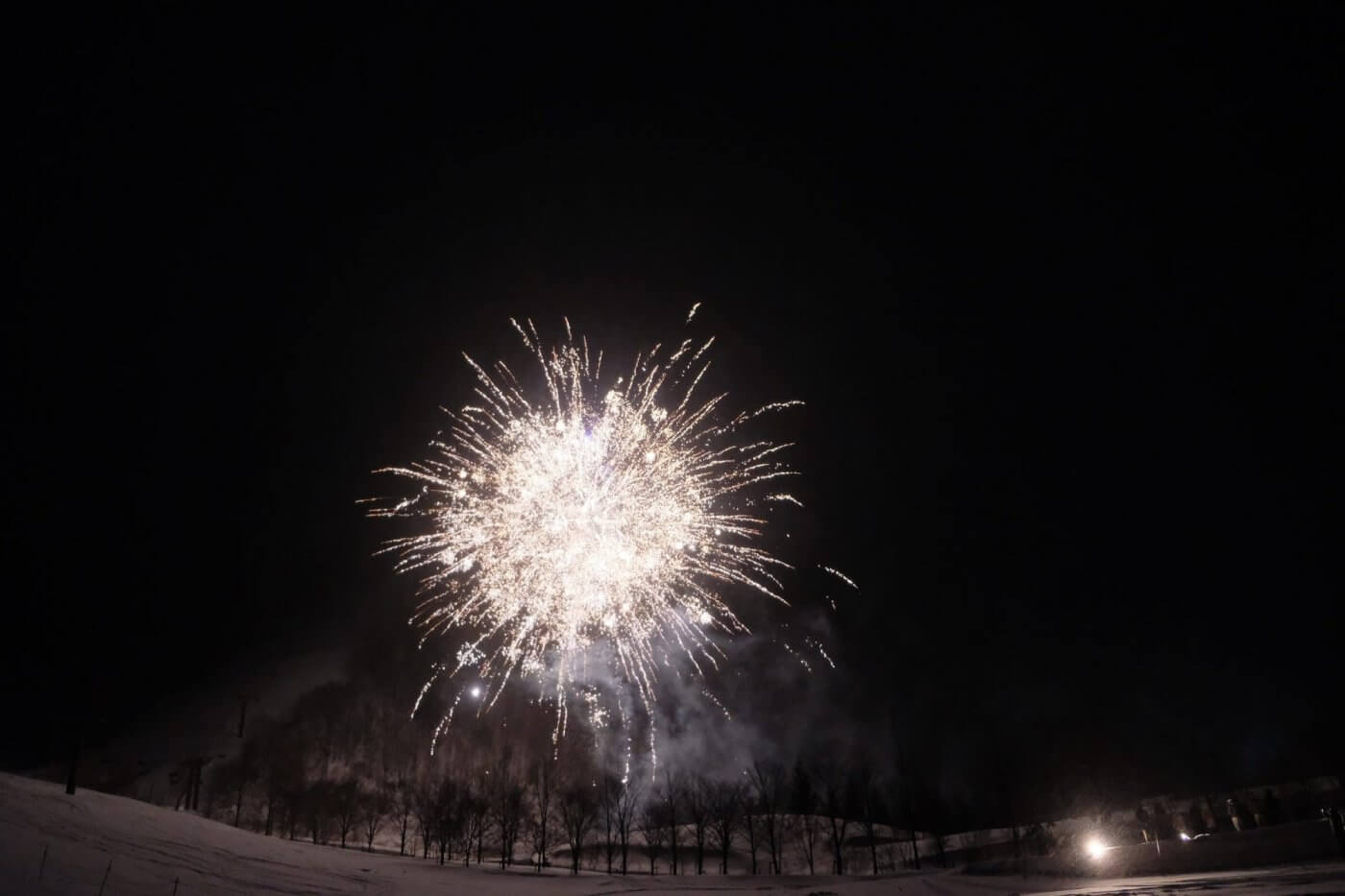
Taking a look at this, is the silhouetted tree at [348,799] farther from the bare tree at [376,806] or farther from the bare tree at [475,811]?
Answer: the bare tree at [475,811]

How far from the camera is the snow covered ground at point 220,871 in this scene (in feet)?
101

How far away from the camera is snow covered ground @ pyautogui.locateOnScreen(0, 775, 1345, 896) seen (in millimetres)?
30906

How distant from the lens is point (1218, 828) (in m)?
90.4

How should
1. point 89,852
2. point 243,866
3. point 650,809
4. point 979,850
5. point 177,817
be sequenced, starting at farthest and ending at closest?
point 650,809 < point 979,850 < point 177,817 < point 243,866 < point 89,852

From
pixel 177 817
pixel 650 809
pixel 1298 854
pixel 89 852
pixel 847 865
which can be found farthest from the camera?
pixel 650 809

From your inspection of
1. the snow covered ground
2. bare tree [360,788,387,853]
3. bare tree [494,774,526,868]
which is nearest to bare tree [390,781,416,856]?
bare tree [360,788,387,853]

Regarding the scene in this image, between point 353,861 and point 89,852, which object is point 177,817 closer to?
point 353,861

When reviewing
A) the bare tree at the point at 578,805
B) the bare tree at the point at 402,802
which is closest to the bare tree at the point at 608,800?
the bare tree at the point at 578,805

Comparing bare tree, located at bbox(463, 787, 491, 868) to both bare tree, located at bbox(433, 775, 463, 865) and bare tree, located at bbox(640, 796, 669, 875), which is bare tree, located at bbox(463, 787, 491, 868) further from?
bare tree, located at bbox(640, 796, 669, 875)

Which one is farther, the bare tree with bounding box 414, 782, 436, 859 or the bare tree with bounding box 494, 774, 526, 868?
the bare tree with bounding box 414, 782, 436, 859

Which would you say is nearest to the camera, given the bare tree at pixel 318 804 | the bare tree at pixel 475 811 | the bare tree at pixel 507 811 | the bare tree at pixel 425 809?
the bare tree at pixel 507 811

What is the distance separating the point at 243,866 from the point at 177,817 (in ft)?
36.2

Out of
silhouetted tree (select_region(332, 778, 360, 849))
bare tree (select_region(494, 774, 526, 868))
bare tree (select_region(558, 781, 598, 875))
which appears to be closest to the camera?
bare tree (select_region(494, 774, 526, 868))

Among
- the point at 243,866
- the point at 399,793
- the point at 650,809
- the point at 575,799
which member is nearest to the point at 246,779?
the point at 399,793
